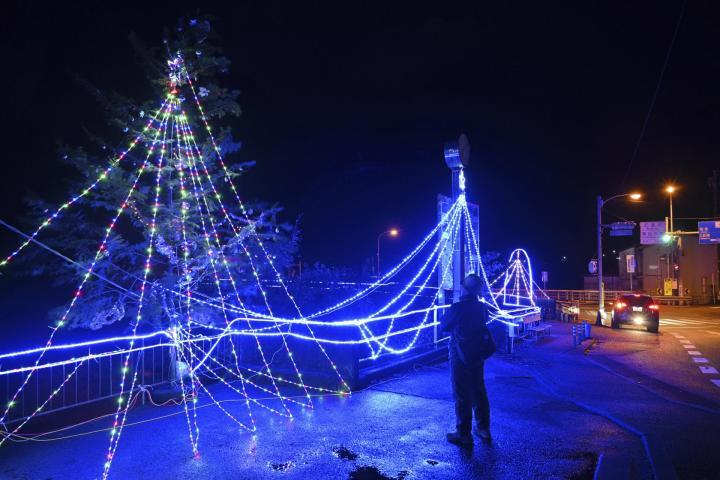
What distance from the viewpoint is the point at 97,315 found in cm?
806

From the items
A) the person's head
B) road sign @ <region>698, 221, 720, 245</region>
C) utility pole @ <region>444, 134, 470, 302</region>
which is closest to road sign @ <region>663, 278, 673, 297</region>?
road sign @ <region>698, 221, 720, 245</region>

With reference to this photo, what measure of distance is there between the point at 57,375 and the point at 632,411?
518 inches

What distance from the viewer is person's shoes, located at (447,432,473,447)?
5.60 metres

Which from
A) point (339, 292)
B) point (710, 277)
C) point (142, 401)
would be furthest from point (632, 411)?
point (710, 277)

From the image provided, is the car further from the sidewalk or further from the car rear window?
the sidewalk

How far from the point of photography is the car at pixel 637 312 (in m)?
19.5

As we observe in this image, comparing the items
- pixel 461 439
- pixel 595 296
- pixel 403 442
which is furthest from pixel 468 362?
pixel 595 296

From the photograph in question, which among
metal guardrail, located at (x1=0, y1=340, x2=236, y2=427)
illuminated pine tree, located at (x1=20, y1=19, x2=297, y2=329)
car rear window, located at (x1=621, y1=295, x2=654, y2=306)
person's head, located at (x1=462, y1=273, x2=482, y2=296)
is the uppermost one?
illuminated pine tree, located at (x1=20, y1=19, x2=297, y2=329)

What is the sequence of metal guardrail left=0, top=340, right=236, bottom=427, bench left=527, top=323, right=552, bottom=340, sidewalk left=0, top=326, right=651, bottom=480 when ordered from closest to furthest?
sidewalk left=0, top=326, right=651, bottom=480 < metal guardrail left=0, top=340, right=236, bottom=427 < bench left=527, top=323, right=552, bottom=340

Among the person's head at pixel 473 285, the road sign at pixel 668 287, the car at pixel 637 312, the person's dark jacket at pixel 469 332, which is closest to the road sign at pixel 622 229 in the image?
the car at pixel 637 312

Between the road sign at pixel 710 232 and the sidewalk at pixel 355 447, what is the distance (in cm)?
2765

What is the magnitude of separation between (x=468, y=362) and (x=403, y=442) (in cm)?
122

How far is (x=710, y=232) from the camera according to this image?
2888cm

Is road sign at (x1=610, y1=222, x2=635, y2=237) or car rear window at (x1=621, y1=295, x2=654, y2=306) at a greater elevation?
road sign at (x1=610, y1=222, x2=635, y2=237)
